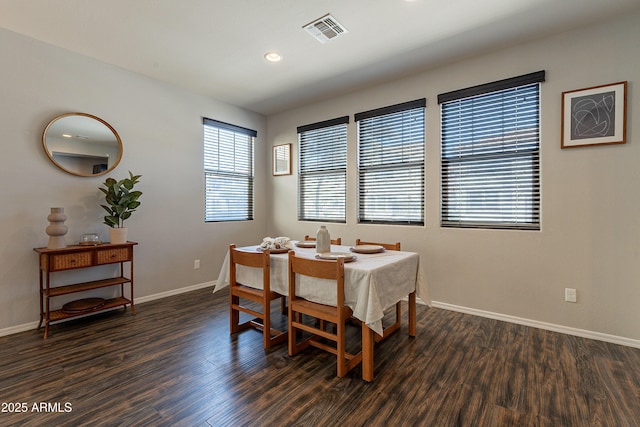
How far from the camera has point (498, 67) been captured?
3.02 meters

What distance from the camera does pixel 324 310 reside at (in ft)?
6.97

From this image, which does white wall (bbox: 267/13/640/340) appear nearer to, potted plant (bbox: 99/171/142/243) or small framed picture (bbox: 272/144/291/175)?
small framed picture (bbox: 272/144/291/175)

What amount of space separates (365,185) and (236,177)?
2.09 metres

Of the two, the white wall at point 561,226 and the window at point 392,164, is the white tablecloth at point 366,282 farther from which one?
the window at point 392,164

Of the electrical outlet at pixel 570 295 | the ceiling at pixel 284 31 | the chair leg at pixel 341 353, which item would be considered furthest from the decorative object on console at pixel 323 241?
the electrical outlet at pixel 570 295

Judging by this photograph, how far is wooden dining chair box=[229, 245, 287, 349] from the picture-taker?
2.43 metres

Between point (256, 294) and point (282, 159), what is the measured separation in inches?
113

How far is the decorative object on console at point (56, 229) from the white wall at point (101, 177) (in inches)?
10.2

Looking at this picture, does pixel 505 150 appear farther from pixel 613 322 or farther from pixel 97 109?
pixel 97 109

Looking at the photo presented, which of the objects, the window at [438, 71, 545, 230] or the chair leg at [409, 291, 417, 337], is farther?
the window at [438, 71, 545, 230]

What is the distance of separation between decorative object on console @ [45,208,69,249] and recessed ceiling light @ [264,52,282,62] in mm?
2536

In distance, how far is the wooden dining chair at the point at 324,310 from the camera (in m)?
2.02

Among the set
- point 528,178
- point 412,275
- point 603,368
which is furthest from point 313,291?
point 528,178

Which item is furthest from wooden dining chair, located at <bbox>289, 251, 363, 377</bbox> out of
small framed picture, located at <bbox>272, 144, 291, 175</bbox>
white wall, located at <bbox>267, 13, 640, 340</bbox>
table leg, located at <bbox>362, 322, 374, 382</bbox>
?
small framed picture, located at <bbox>272, 144, 291, 175</bbox>
